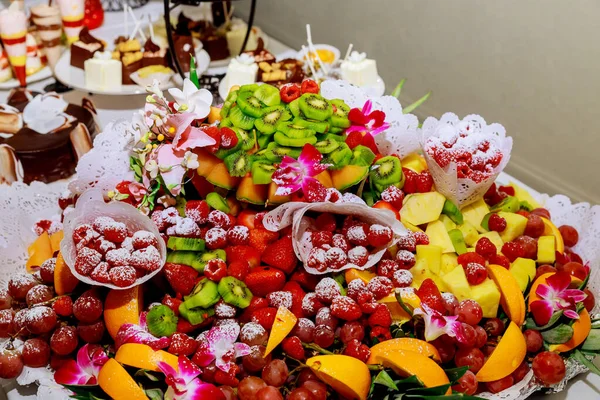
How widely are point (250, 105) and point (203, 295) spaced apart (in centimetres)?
43

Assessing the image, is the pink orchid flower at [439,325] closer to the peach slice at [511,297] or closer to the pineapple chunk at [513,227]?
the peach slice at [511,297]

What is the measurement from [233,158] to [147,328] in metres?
0.38

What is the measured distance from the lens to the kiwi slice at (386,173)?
1426mm

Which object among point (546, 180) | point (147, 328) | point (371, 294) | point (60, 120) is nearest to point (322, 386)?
point (371, 294)

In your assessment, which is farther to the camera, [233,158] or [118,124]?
[118,124]

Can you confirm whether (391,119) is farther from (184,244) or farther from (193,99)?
(184,244)

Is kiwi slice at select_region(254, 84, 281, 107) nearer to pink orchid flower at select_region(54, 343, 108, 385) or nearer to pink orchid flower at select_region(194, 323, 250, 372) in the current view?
pink orchid flower at select_region(194, 323, 250, 372)

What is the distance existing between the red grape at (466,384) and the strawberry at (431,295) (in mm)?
129

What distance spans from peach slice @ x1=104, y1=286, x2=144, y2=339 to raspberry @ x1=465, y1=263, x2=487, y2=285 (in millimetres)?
668

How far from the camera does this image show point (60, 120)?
6.38ft

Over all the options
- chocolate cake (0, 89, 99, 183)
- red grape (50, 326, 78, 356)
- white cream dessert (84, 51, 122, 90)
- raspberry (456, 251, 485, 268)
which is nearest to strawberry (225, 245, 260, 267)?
red grape (50, 326, 78, 356)

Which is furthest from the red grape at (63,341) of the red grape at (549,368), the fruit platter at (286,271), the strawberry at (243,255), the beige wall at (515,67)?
the beige wall at (515,67)

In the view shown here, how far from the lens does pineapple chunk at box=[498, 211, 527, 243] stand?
1.45m

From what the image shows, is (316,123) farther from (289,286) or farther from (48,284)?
(48,284)
